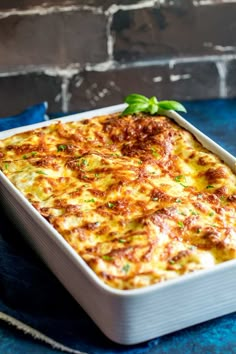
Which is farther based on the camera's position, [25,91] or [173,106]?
[25,91]

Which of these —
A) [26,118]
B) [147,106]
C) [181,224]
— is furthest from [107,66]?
[181,224]

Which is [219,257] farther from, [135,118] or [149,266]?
[135,118]

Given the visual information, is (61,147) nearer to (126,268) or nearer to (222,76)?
(126,268)

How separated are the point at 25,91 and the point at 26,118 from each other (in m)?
0.42

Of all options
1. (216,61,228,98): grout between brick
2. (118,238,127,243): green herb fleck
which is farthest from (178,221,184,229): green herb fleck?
(216,61,228,98): grout between brick

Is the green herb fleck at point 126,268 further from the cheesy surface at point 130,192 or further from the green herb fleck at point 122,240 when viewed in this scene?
the green herb fleck at point 122,240

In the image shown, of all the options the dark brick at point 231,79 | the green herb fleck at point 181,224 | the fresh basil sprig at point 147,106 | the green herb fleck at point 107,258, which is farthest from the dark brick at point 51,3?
the green herb fleck at point 107,258

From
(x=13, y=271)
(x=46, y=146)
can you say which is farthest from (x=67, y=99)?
(x=13, y=271)

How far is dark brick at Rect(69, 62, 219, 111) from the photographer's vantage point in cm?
442

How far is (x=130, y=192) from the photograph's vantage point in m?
2.98

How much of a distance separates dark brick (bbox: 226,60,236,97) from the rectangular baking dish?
7.08 ft

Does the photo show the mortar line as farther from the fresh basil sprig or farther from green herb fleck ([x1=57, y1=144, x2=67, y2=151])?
green herb fleck ([x1=57, y1=144, x2=67, y2=151])

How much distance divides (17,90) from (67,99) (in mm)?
284

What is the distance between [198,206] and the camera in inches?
114
